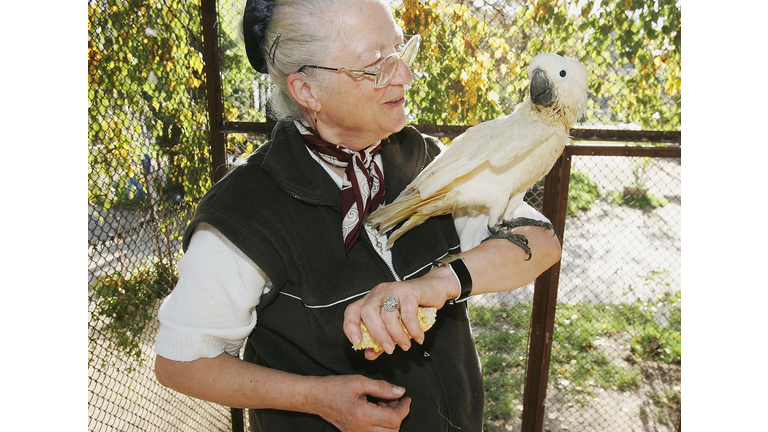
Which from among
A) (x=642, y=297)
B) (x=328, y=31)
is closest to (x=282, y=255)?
(x=328, y=31)

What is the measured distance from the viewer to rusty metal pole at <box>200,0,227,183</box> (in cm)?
202

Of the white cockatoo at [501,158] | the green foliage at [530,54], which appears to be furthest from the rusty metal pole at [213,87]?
the white cockatoo at [501,158]

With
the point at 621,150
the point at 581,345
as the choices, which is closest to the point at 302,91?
the point at 621,150

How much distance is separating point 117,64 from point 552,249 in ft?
5.79

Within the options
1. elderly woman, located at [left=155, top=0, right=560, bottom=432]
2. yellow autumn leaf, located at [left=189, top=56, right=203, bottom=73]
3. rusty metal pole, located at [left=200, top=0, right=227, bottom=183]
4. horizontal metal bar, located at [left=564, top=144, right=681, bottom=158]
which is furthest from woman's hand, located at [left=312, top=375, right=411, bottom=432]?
yellow autumn leaf, located at [left=189, top=56, right=203, bottom=73]

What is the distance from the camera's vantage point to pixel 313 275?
1110 millimetres

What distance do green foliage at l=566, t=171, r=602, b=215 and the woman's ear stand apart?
1.97 meters

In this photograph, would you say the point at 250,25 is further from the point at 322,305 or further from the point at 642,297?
the point at 642,297

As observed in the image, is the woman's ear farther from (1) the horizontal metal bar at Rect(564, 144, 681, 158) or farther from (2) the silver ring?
(1) the horizontal metal bar at Rect(564, 144, 681, 158)

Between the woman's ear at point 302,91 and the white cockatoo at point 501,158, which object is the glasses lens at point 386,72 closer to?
the woman's ear at point 302,91

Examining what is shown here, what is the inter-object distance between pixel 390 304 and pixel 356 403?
11.1 inches

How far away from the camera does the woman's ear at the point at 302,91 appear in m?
1.16

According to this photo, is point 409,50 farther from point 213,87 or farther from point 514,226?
point 213,87

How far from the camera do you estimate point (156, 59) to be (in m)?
1.91
